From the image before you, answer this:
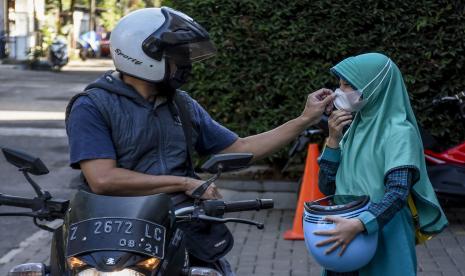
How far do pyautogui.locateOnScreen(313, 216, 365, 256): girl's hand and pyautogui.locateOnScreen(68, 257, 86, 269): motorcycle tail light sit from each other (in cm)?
127

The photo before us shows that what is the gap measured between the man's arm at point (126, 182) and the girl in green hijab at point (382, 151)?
2.44 ft

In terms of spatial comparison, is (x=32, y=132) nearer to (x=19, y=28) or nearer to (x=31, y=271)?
(x=31, y=271)

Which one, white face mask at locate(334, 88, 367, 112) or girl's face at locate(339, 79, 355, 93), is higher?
girl's face at locate(339, 79, 355, 93)

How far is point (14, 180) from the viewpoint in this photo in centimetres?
1127

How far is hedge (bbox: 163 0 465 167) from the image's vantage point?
30.8 ft

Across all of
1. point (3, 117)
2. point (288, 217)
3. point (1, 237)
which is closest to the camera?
point (1, 237)

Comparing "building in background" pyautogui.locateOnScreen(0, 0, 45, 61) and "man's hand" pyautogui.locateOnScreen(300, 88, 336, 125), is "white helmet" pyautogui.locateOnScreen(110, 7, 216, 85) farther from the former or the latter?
"building in background" pyautogui.locateOnScreen(0, 0, 45, 61)

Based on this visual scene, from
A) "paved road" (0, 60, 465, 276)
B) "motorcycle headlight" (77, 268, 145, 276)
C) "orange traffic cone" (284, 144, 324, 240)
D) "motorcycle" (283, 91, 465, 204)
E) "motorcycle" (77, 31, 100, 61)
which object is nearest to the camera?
"motorcycle headlight" (77, 268, 145, 276)

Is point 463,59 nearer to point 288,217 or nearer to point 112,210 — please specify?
point 288,217

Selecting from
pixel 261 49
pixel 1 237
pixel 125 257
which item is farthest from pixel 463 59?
pixel 125 257

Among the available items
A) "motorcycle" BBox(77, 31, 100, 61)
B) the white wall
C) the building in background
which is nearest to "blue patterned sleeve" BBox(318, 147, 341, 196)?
the building in background

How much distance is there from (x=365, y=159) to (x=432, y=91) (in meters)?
5.58

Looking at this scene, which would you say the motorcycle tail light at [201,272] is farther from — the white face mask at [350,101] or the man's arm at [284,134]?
the white face mask at [350,101]

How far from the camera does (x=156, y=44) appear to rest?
3.64 meters
